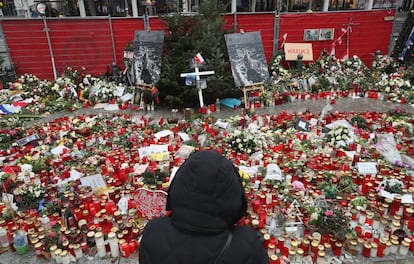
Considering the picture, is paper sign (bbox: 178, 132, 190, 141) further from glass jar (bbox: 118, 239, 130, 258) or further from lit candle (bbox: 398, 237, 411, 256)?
lit candle (bbox: 398, 237, 411, 256)

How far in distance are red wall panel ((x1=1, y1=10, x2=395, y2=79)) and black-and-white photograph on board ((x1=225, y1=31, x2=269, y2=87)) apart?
2.74ft

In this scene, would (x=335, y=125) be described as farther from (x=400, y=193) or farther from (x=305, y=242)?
(x=305, y=242)

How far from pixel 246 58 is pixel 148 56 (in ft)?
8.65

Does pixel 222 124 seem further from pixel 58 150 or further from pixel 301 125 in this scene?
pixel 58 150

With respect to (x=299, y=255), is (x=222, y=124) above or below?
above

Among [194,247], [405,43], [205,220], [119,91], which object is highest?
[405,43]

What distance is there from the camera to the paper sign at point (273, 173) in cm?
405

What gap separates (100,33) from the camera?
30.3 ft

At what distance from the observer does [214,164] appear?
1413 millimetres

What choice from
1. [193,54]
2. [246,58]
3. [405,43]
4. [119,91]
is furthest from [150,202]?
[405,43]

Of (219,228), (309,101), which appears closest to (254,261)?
(219,228)

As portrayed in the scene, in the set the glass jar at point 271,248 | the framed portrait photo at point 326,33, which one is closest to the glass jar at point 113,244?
the glass jar at point 271,248

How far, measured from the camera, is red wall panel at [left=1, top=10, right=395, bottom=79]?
29.1 feet

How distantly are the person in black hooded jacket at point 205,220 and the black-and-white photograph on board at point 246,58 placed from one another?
6.63 meters
